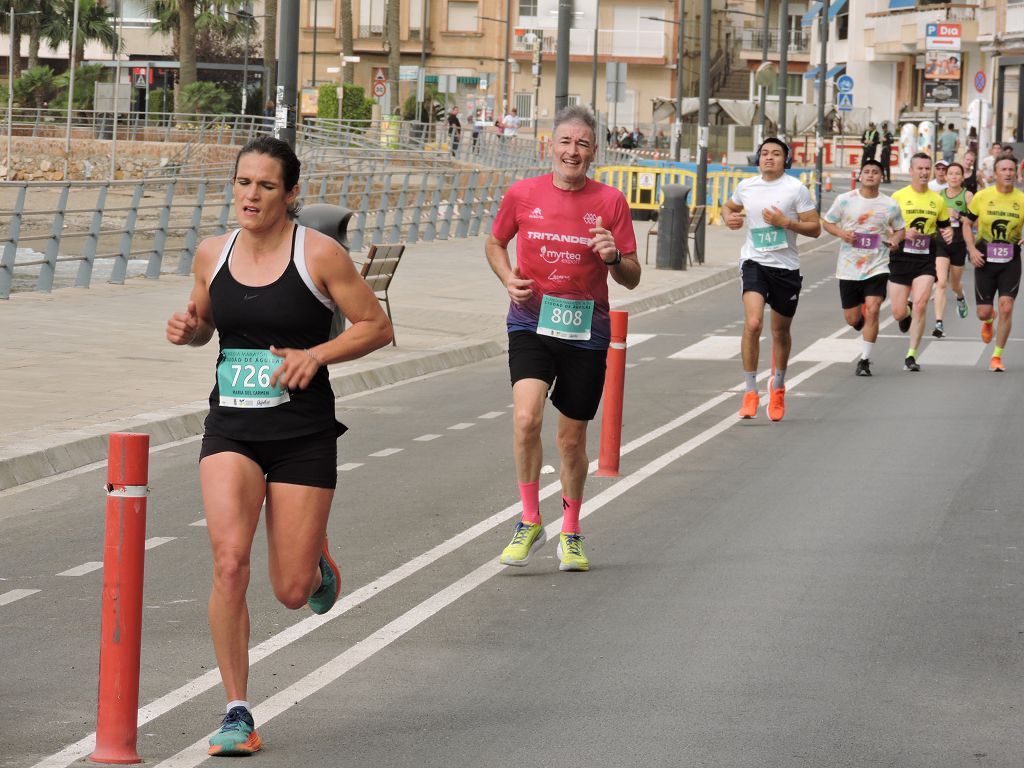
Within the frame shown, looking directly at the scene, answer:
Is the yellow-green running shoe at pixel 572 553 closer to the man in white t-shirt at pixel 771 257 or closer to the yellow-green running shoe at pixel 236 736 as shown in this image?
the yellow-green running shoe at pixel 236 736

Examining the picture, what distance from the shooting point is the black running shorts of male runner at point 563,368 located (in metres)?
8.80

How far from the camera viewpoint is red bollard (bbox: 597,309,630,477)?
11.5 metres

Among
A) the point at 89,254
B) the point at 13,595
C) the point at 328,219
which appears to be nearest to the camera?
the point at 328,219

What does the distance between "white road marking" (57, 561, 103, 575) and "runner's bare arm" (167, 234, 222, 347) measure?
2765 mm

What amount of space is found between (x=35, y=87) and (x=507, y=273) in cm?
7022

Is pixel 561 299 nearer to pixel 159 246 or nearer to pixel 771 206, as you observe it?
pixel 771 206

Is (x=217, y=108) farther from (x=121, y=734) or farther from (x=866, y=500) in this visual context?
(x=121, y=734)

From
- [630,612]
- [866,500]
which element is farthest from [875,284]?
[630,612]

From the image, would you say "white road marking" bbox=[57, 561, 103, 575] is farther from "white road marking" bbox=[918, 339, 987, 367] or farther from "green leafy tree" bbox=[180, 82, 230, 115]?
"green leafy tree" bbox=[180, 82, 230, 115]

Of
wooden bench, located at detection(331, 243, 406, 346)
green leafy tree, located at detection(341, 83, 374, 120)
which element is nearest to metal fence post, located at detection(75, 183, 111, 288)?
wooden bench, located at detection(331, 243, 406, 346)

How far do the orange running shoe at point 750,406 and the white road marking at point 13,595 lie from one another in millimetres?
7309

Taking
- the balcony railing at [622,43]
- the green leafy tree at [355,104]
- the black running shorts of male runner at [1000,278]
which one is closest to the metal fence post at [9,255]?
the black running shorts of male runner at [1000,278]

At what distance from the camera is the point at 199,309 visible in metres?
6.11

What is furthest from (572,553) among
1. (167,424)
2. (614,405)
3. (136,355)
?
(136,355)
